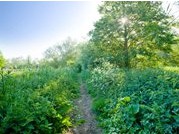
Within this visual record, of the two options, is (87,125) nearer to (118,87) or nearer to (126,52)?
(118,87)

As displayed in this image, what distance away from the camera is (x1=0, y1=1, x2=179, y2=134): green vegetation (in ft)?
19.9

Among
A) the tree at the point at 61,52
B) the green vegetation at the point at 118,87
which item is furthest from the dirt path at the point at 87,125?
the tree at the point at 61,52

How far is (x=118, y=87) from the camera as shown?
407 inches

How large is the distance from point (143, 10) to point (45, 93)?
14749 mm

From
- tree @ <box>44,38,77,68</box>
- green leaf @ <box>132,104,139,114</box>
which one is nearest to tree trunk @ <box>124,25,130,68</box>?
green leaf @ <box>132,104,139,114</box>

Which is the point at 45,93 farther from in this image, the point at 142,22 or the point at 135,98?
the point at 142,22

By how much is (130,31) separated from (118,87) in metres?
13.6

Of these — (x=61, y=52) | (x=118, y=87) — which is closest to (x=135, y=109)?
(x=118, y=87)

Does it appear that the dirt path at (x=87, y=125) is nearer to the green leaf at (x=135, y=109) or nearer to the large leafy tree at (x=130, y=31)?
the green leaf at (x=135, y=109)

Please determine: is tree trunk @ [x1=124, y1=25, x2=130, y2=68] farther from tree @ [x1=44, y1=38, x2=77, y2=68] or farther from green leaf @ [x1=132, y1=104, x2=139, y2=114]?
tree @ [x1=44, y1=38, x2=77, y2=68]

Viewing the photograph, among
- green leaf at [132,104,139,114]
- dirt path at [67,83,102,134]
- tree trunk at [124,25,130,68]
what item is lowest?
dirt path at [67,83,102,134]

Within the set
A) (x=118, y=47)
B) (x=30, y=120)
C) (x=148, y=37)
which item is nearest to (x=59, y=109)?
(x=30, y=120)

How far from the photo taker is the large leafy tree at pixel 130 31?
839 inches

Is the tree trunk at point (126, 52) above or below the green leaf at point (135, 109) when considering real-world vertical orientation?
above
